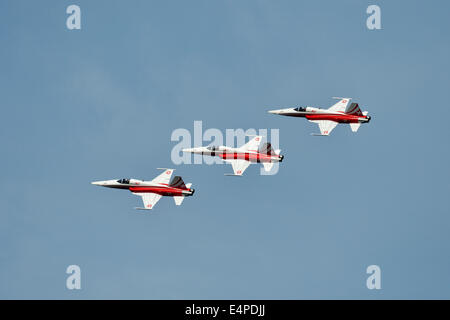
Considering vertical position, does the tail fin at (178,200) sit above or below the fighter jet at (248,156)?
below

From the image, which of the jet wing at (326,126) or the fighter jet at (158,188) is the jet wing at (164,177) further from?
the jet wing at (326,126)

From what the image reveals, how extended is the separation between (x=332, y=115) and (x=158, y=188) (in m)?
28.8

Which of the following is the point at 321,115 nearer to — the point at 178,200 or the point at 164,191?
the point at 178,200

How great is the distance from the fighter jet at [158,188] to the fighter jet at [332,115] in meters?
22.2

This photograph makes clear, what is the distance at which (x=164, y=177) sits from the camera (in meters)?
140

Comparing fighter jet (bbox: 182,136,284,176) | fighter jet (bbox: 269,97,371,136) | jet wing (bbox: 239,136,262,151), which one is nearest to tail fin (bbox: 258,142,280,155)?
fighter jet (bbox: 182,136,284,176)

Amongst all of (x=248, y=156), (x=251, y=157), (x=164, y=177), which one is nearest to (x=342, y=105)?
(x=251, y=157)

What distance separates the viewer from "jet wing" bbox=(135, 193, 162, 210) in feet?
452

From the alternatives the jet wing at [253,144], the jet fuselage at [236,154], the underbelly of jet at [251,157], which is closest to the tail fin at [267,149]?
the jet fuselage at [236,154]

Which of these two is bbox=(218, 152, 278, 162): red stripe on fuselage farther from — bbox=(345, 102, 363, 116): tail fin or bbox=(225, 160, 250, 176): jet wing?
bbox=(345, 102, 363, 116): tail fin

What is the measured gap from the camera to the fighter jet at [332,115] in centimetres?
14600
